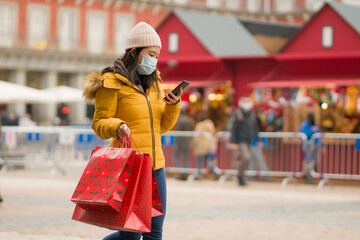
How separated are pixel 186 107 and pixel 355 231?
37.6ft

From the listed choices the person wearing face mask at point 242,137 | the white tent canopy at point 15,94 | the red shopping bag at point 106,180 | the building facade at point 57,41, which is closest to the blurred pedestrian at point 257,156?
the person wearing face mask at point 242,137

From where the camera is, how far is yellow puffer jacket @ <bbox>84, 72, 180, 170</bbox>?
17.4 ft

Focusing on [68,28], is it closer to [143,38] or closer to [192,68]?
[192,68]

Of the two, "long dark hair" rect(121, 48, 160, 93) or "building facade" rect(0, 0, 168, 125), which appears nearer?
"long dark hair" rect(121, 48, 160, 93)

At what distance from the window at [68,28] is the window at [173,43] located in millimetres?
31593

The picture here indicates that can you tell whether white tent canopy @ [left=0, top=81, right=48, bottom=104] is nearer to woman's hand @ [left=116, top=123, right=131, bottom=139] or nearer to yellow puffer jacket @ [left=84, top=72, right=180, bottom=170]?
yellow puffer jacket @ [left=84, top=72, right=180, bottom=170]

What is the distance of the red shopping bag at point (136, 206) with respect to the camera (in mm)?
4895

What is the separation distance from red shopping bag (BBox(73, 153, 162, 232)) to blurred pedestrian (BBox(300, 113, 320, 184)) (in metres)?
11.6

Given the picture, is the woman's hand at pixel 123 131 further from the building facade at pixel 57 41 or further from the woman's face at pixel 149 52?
the building facade at pixel 57 41

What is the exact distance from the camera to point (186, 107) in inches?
792

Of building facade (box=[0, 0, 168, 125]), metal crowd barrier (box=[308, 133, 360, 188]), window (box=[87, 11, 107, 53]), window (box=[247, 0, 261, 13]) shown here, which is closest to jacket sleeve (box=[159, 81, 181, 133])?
metal crowd barrier (box=[308, 133, 360, 188])

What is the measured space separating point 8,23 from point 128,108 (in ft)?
158

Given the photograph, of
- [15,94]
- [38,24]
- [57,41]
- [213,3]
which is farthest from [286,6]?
[15,94]

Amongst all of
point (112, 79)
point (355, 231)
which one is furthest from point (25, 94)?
point (112, 79)
